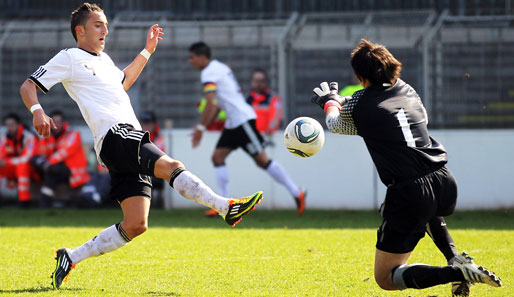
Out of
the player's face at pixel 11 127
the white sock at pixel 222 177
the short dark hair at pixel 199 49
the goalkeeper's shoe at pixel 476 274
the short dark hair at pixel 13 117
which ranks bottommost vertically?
the white sock at pixel 222 177

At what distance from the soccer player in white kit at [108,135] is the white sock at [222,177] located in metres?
5.01

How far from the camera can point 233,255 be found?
23.3 ft

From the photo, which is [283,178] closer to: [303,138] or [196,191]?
[303,138]

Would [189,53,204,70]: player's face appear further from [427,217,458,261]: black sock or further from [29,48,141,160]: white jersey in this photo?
[427,217,458,261]: black sock

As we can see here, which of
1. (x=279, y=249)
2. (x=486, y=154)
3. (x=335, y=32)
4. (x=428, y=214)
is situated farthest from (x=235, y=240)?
(x=335, y=32)

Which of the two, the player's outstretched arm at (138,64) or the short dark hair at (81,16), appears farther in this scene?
the player's outstretched arm at (138,64)

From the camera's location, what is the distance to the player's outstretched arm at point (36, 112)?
204 inches

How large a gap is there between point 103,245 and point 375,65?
7.64ft

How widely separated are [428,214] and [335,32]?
28.8 ft

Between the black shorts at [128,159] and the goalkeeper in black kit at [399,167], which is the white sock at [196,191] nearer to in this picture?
the black shorts at [128,159]

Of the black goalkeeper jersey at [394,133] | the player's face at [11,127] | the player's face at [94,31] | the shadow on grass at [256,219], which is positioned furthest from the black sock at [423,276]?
the player's face at [11,127]

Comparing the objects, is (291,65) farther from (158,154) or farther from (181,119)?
(158,154)

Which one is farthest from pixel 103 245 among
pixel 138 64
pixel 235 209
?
pixel 138 64

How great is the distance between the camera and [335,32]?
13094mm
